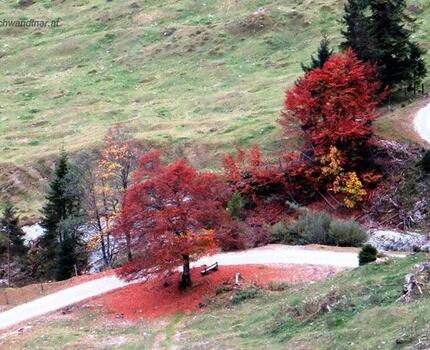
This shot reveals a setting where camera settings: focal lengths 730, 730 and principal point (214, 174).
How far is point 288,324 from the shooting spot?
998 inches

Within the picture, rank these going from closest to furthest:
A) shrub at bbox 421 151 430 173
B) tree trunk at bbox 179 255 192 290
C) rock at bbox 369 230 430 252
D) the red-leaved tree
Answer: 1. the red-leaved tree
2. tree trunk at bbox 179 255 192 290
3. rock at bbox 369 230 430 252
4. shrub at bbox 421 151 430 173

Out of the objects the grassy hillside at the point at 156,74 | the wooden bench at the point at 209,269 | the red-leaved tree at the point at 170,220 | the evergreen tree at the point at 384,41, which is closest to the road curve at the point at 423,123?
the grassy hillside at the point at 156,74

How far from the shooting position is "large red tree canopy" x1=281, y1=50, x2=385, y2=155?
45.8 meters

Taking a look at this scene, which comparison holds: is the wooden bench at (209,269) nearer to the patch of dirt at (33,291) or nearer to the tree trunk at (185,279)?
the tree trunk at (185,279)

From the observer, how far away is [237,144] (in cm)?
5806

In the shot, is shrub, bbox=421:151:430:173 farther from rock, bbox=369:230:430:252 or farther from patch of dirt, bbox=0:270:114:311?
patch of dirt, bbox=0:270:114:311

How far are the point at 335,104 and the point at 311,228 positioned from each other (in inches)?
352

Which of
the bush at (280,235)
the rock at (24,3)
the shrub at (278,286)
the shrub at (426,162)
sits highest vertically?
the rock at (24,3)

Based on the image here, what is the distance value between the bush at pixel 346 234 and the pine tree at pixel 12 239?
23.3m

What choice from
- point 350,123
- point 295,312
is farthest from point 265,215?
point 295,312

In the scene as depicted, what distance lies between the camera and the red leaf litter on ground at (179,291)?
34.3 metres

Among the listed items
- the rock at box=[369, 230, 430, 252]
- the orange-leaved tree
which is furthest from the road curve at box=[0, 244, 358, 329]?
the orange-leaved tree

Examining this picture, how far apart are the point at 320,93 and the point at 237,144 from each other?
12998mm

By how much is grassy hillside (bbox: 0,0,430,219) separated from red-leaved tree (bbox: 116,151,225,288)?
20.1 metres
